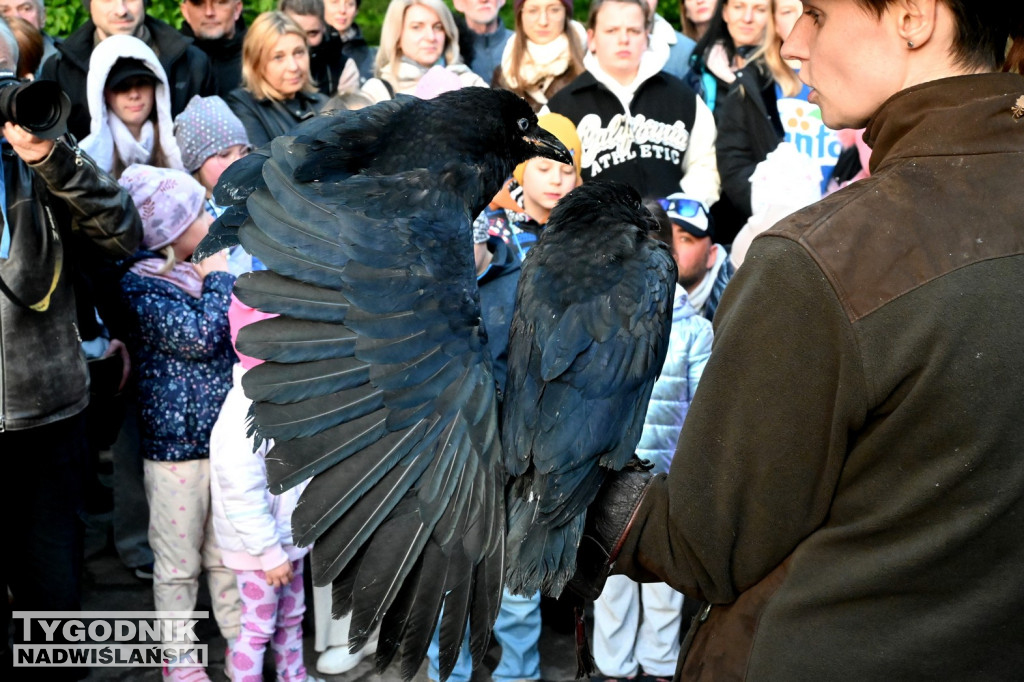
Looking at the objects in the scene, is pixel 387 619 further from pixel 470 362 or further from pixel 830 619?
pixel 830 619

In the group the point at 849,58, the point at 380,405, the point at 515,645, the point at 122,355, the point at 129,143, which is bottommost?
the point at 515,645

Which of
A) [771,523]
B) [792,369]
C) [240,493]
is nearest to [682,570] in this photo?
[771,523]

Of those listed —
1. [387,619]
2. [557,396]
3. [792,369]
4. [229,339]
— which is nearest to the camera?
[792,369]

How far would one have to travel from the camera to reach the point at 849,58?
1.52m

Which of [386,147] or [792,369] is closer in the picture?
[792,369]

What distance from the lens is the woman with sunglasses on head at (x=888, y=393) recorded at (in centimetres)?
136

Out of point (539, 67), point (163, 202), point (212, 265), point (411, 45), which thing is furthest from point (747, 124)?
point (163, 202)

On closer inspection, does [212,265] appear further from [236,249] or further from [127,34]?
[127,34]

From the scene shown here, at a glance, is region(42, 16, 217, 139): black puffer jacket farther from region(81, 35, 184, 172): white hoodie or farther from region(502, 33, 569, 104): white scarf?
region(502, 33, 569, 104): white scarf

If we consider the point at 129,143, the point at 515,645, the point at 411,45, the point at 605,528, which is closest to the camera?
the point at 605,528

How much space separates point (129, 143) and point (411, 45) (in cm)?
174

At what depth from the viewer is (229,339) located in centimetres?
408

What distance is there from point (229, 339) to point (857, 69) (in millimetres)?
3075

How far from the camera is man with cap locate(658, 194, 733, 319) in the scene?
4.40 m
